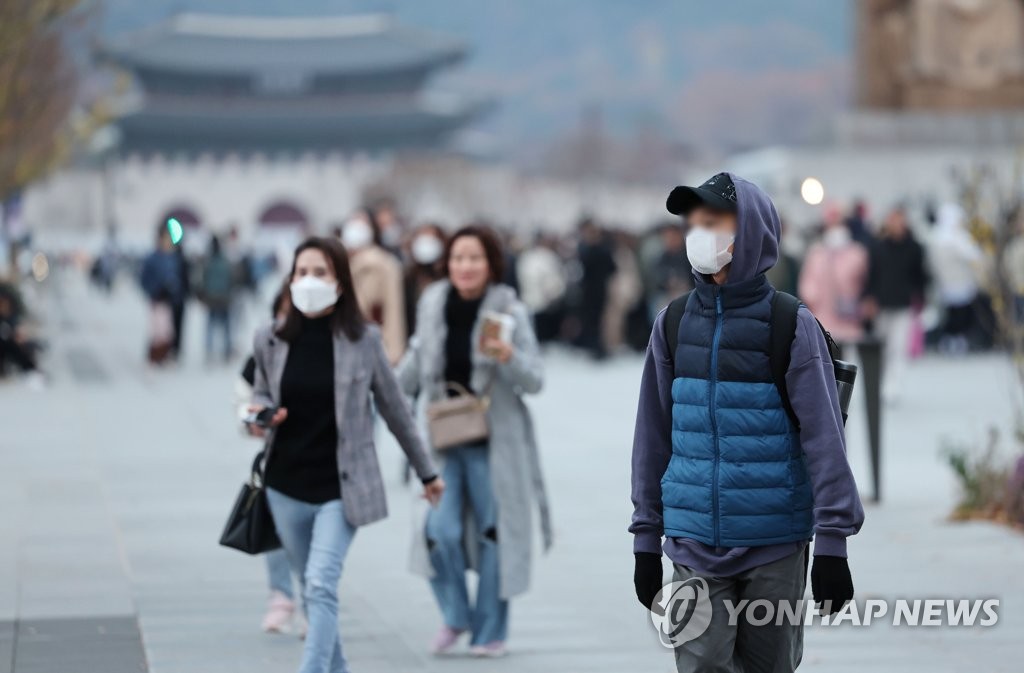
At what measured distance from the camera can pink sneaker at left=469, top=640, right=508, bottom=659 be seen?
743 cm

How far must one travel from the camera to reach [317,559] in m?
6.42

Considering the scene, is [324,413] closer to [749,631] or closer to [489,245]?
[489,245]

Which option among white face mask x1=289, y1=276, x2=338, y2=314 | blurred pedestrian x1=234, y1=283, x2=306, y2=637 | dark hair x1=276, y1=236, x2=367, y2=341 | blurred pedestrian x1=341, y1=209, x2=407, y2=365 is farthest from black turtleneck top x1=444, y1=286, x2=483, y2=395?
blurred pedestrian x1=341, y1=209, x2=407, y2=365

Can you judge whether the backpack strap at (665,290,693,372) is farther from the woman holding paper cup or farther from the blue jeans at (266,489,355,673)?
the woman holding paper cup

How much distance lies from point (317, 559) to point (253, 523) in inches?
14.7

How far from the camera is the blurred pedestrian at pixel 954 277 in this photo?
67.9 feet

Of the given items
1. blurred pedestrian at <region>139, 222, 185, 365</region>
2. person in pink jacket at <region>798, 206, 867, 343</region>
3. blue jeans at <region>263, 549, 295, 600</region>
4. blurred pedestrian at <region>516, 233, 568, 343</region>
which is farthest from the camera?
blurred pedestrian at <region>516, 233, 568, 343</region>

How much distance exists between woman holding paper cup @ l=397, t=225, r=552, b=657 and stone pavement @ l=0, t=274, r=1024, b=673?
0.80 feet

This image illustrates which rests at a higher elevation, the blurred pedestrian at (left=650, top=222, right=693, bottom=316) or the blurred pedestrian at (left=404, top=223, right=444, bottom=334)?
the blurred pedestrian at (left=404, top=223, right=444, bottom=334)

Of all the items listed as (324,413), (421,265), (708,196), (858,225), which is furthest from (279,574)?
(858,225)

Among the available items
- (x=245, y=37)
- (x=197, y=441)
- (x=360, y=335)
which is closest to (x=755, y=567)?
(x=360, y=335)

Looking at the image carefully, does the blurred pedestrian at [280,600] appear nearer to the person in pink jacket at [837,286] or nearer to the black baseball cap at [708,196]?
the black baseball cap at [708,196]

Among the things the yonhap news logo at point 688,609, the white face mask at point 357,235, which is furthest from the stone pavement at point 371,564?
the yonhap news logo at point 688,609

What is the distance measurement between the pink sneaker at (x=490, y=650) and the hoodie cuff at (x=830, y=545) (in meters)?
2.92
